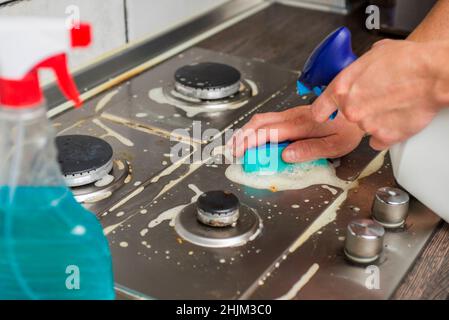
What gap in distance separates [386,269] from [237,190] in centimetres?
24

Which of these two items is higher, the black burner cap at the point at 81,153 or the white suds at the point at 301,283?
the black burner cap at the point at 81,153

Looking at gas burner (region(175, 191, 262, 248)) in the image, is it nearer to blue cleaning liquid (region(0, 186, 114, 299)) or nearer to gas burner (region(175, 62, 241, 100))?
blue cleaning liquid (region(0, 186, 114, 299))

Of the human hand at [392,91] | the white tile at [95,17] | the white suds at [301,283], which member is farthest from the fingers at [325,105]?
the white tile at [95,17]

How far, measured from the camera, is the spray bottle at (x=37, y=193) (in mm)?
613

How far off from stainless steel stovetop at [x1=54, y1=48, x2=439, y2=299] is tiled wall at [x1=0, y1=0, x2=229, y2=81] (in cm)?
13

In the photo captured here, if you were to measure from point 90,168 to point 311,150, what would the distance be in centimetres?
32

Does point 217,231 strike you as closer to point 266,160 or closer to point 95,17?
point 266,160

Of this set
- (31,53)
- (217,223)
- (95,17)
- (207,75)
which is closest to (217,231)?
(217,223)

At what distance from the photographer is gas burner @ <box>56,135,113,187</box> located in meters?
0.93

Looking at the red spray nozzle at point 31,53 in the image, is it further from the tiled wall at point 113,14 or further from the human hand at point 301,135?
the tiled wall at point 113,14

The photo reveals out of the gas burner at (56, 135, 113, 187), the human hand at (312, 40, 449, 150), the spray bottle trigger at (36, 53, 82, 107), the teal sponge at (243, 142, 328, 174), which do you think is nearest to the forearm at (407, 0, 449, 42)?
the human hand at (312, 40, 449, 150)

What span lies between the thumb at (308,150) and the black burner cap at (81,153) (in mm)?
256

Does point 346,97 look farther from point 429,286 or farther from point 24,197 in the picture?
point 24,197

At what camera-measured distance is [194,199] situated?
3.05 feet
